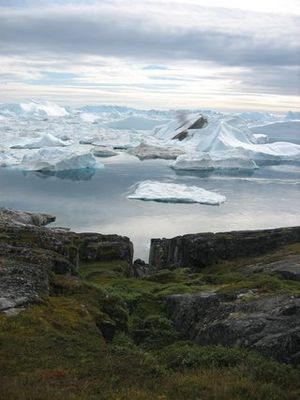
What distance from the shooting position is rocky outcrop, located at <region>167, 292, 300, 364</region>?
794cm

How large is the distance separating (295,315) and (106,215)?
3516cm

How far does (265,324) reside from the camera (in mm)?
8781

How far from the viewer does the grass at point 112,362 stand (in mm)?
6156

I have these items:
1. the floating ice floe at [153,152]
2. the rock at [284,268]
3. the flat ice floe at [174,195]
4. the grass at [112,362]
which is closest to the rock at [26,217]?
the flat ice floe at [174,195]

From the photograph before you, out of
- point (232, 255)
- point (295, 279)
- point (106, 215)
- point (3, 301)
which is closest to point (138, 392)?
point (3, 301)

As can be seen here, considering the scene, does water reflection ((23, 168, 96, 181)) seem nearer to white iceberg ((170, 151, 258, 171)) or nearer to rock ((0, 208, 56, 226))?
white iceberg ((170, 151, 258, 171))

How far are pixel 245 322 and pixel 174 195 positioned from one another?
42.6 metres

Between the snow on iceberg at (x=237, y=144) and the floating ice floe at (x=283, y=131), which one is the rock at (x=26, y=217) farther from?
the floating ice floe at (x=283, y=131)

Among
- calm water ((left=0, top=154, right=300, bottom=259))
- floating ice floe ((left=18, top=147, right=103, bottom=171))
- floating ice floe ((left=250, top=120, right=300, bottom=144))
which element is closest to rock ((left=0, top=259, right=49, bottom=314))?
calm water ((left=0, top=154, right=300, bottom=259))

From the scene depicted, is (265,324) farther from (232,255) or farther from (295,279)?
(232,255)

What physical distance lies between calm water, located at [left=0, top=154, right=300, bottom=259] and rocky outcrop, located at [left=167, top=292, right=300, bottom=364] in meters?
21.2

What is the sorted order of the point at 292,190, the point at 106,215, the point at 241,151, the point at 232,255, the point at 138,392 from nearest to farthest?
the point at 138,392 → the point at 232,255 → the point at 106,215 → the point at 292,190 → the point at 241,151

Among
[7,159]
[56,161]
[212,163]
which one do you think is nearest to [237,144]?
[212,163]

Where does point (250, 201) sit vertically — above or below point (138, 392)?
above
